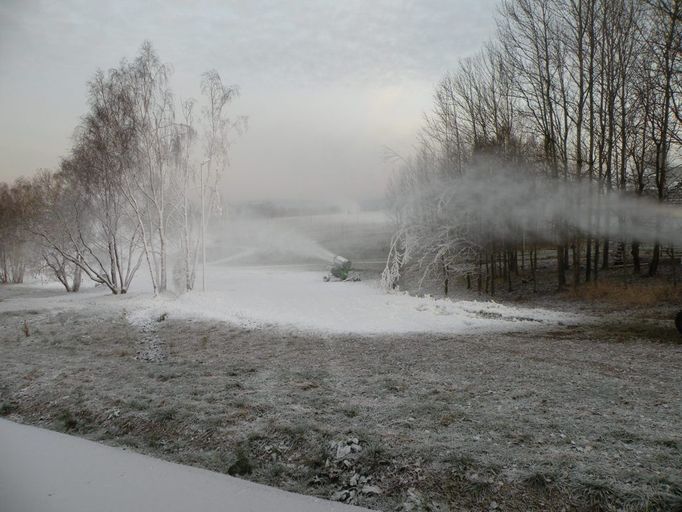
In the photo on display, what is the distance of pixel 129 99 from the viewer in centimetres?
2209

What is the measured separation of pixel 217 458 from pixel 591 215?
815 inches

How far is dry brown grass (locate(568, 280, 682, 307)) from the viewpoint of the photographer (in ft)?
50.4

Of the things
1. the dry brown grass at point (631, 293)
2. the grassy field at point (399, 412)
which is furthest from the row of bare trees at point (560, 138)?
the grassy field at point (399, 412)

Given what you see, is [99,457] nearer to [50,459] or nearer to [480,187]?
[50,459]

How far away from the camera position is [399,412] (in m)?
5.91

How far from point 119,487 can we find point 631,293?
1728cm

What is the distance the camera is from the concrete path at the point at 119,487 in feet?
13.3

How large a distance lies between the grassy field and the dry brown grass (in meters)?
4.98

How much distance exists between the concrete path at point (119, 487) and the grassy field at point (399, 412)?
0.73ft

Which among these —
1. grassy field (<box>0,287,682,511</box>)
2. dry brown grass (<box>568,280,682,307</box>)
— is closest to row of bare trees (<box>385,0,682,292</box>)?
dry brown grass (<box>568,280,682,307</box>)

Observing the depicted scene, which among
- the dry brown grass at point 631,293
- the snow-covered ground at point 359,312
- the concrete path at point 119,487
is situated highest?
the dry brown grass at point 631,293

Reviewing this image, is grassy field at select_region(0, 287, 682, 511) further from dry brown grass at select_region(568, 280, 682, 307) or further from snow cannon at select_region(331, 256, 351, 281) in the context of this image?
snow cannon at select_region(331, 256, 351, 281)

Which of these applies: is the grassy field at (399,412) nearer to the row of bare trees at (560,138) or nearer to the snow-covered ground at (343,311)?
the snow-covered ground at (343,311)

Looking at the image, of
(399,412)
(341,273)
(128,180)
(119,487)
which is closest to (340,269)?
(341,273)
